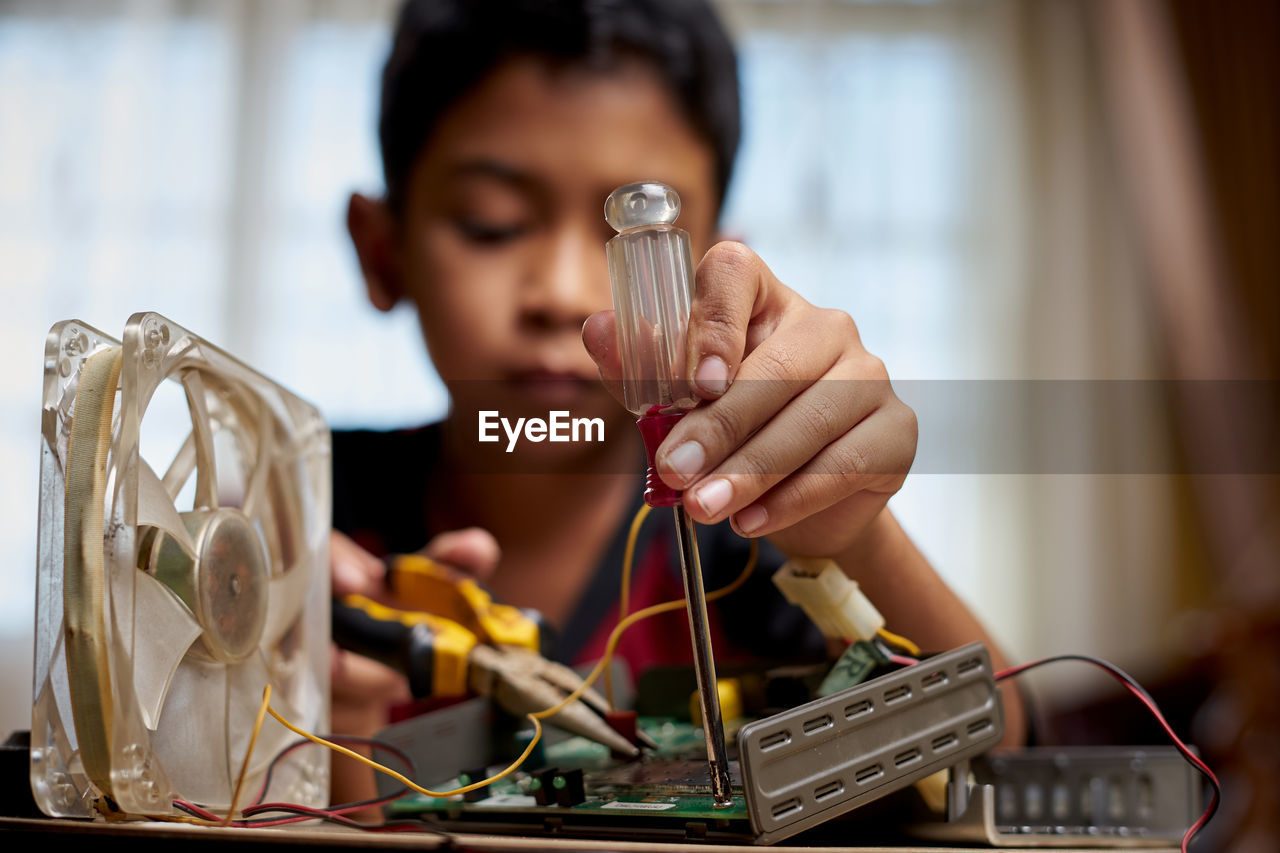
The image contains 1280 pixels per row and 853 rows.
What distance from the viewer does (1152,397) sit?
198 cm

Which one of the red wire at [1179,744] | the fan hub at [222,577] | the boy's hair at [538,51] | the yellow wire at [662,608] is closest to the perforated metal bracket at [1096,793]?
the red wire at [1179,744]

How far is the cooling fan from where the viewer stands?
334 mm

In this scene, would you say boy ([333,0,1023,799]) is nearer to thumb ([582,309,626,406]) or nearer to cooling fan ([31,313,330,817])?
thumb ([582,309,626,406])

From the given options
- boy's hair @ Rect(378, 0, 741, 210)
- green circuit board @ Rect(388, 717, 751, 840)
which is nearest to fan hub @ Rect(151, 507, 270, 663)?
green circuit board @ Rect(388, 717, 751, 840)

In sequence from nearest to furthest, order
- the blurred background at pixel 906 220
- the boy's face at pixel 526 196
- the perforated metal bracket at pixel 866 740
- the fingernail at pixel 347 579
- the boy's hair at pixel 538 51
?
the perforated metal bracket at pixel 866 740 → the fingernail at pixel 347 579 → the boy's face at pixel 526 196 → the boy's hair at pixel 538 51 → the blurred background at pixel 906 220

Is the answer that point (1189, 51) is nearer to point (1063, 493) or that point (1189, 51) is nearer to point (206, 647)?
point (1063, 493)

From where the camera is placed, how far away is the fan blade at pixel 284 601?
48 centimetres

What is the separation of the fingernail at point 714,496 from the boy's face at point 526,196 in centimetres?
42

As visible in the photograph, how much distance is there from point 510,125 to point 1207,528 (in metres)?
1.78

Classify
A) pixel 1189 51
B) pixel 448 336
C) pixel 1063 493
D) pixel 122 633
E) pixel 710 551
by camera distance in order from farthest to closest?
pixel 1189 51, pixel 1063 493, pixel 448 336, pixel 710 551, pixel 122 633

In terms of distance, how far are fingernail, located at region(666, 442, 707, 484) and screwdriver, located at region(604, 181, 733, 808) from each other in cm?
1

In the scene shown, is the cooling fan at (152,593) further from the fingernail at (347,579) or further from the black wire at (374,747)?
the fingernail at (347,579)

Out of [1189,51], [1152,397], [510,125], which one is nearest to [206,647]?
[510,125]

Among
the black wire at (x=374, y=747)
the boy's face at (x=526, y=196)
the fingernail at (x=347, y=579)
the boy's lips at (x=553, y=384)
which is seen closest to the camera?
the black wire at (x=374, y=747)
